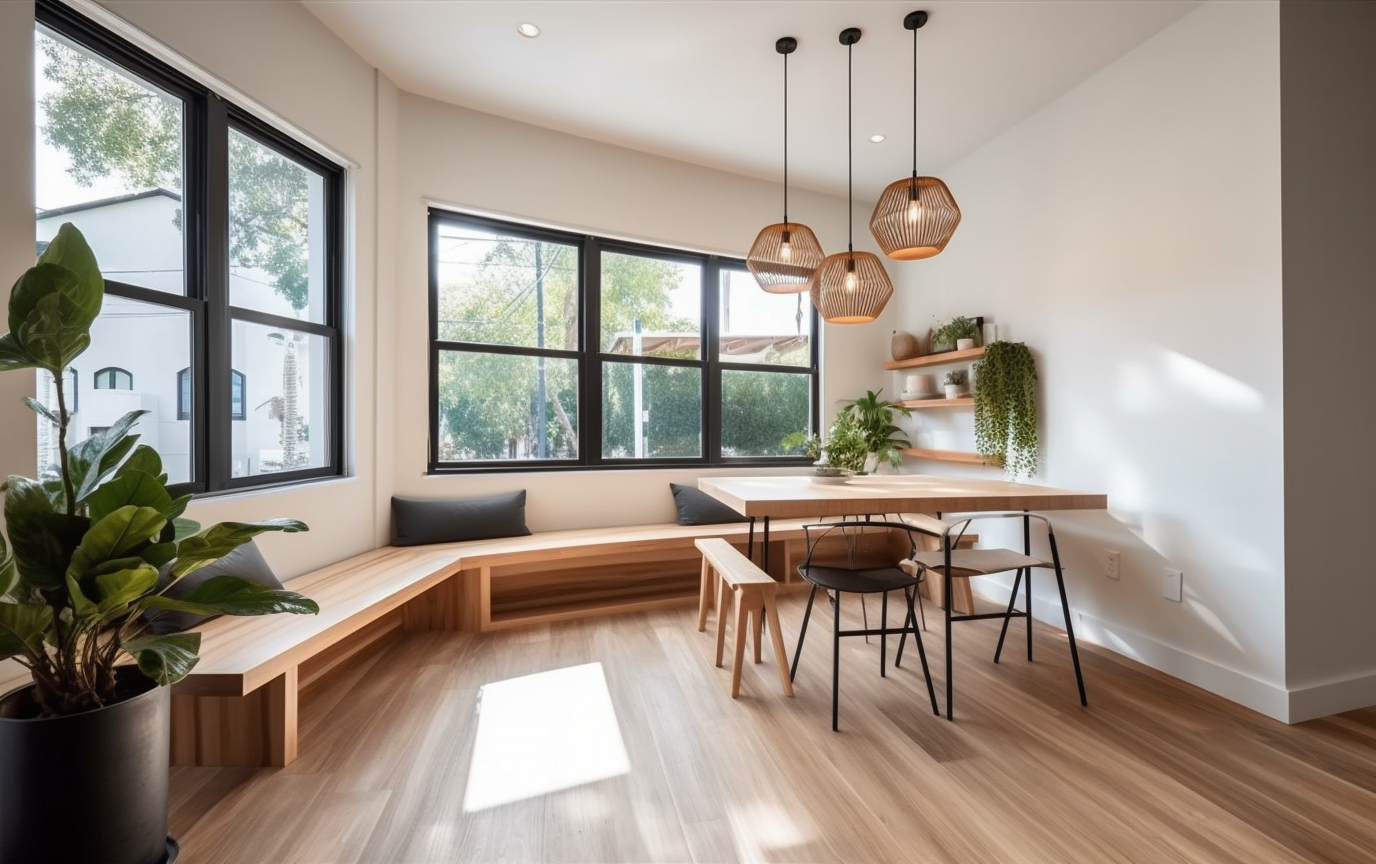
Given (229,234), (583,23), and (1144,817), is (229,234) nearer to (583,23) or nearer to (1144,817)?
(583,23)

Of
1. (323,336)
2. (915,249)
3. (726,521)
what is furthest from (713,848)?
(323,336)

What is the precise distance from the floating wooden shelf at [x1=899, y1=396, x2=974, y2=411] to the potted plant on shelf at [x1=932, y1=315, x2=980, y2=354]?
358 millimetres

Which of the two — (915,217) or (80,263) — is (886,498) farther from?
(80,263)

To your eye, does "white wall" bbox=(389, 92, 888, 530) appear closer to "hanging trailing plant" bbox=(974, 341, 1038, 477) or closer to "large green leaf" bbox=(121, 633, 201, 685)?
"hanging trailing plant" bbox=(974, 341, 1038, 477)

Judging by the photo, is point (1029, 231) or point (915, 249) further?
point (1029, 231)

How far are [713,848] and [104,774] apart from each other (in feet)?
4.57

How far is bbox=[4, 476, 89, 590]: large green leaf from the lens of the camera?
1.15 metres

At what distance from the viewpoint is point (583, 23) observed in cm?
247

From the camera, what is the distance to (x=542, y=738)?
6.25ft

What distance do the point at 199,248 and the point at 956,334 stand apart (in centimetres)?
402

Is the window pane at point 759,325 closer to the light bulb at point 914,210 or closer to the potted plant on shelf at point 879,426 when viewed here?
the potted plant on shelf at point 879,426

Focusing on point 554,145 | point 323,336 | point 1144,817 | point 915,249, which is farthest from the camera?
point 554,145

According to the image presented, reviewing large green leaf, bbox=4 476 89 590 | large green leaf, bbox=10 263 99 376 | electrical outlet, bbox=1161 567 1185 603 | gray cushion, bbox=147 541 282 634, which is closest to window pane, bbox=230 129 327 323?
gray cushion, bbox=147 541 282 634

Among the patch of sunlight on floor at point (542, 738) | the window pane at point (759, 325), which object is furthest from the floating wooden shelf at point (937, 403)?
the patch of sunlight on floor at point (542, 738)
